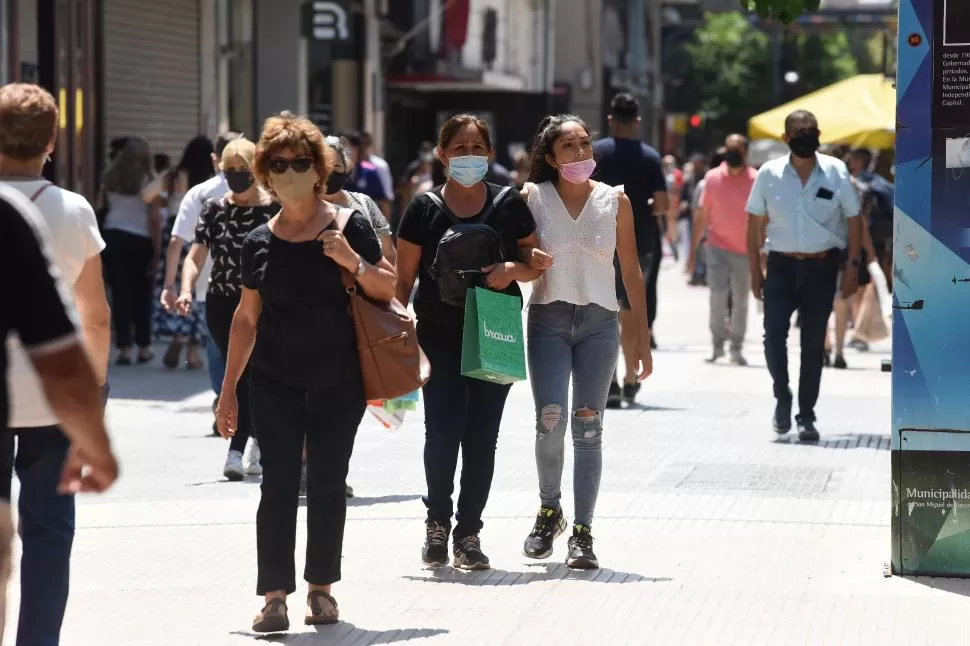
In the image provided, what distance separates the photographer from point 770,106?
6066 cm

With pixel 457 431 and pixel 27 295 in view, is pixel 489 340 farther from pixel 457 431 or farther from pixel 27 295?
pixel 27 295

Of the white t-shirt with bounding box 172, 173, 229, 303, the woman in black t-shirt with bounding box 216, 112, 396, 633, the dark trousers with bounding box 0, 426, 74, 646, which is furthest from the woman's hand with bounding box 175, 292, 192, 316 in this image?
the dark trousers with bounding box 0, 426, 74, 646

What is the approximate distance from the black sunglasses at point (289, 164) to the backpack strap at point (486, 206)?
98 centimetres

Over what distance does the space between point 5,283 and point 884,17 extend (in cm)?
3186

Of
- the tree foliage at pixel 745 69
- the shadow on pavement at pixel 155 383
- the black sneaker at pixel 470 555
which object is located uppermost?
the tree foliage at pixel 745 69

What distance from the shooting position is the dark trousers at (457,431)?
6.80 meters

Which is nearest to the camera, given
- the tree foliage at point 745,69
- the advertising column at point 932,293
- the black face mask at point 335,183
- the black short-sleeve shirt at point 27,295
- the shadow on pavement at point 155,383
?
the black short-sleeve shirt at point 27,295

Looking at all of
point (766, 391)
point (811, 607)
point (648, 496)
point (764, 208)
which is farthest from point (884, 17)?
point (811, 607)

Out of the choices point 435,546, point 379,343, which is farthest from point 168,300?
point 379,343

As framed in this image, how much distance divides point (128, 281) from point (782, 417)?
20.9 feet

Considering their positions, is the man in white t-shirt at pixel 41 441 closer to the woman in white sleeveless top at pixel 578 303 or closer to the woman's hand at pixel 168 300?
the woman in white sleeveless top at pixel 578 303

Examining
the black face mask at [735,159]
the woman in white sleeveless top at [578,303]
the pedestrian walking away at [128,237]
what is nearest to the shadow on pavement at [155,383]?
the pedestrian walking away at [128,237]

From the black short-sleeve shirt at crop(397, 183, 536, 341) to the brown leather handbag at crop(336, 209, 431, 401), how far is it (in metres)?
0.81

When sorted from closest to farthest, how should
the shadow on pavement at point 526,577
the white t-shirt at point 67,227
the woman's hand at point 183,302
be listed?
the white t-shirt at point 67,227
the shadow on pavement at point 526,577
the woman's hand at point 183,302
